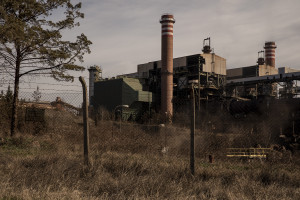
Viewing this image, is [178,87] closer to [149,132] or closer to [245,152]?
[149,132]

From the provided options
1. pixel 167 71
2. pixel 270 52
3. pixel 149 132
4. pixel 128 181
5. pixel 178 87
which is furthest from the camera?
pixel 270 52

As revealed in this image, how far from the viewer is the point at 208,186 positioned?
5.29 m

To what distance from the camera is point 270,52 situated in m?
54.2

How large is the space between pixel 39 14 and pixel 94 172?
9.26 metres

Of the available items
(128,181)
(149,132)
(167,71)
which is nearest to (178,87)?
(167,71)

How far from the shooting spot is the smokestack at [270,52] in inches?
2114

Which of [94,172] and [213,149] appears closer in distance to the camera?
[94,172]

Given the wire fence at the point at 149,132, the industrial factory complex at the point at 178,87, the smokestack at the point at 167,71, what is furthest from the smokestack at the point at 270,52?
the wire fence at the point at 149,132

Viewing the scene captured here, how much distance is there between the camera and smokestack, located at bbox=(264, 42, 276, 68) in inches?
2114

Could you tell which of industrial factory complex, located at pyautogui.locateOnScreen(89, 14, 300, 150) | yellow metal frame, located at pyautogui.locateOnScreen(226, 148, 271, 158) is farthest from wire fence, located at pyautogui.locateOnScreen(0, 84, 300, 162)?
industrial factory complex, located at pyautogui.locateOnScreen(89, 14, 300, 150)

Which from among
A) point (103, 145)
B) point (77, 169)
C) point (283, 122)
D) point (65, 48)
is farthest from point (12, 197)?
point (283, 122)

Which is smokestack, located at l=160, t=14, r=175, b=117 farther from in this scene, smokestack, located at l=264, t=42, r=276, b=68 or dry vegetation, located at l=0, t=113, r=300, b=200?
dry vegetation, located at l=0, t=113, r=300, b=200

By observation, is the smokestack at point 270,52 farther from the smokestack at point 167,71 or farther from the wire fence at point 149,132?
the wire fence at point 149,132

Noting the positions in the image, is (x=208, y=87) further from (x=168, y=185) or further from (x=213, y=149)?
(x=168, y=185)
